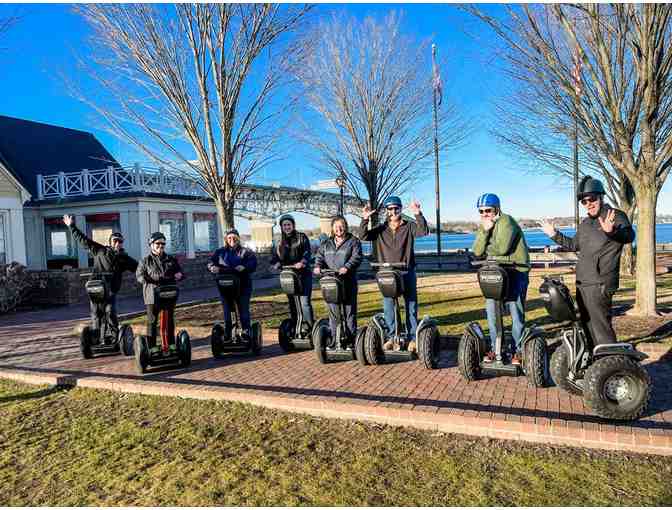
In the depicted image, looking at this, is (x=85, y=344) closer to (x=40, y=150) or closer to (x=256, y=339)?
(x=256, y=339)

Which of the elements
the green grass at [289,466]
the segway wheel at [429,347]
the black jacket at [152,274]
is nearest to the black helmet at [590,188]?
the green grass at [289,466]

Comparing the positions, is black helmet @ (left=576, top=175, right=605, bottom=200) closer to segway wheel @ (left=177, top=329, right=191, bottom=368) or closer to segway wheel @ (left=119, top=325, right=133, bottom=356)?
segway wheel @ (left=177, top=329, right=191, bottom=368)

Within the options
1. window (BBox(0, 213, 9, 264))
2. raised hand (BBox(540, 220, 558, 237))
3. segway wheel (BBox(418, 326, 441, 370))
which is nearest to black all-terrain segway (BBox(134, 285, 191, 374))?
segway wheel (BBox(418, 326, 441, 370))

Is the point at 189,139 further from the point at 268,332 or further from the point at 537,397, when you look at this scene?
the point at 537,397

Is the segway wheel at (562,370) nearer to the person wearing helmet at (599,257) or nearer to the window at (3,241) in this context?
the person wearing helmet at (599,257)

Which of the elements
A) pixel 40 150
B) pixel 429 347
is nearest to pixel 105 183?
pixel 40 150

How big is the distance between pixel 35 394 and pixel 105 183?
1639 cm

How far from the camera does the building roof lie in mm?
22688

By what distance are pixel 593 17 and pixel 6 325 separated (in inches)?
512

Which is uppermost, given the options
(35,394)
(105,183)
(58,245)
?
(105,183)

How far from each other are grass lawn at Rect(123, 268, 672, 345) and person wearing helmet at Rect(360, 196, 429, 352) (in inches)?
55.4

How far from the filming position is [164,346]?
684 centimetres

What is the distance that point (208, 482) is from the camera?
3518 millimetres

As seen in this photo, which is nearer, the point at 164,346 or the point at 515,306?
the point at 515,306
